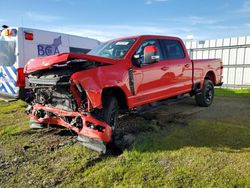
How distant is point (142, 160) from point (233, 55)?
11.9 metres

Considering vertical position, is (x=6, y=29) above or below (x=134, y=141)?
above

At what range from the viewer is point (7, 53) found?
803 cm

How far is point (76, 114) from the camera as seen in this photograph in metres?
4.55

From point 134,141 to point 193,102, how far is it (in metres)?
4.52

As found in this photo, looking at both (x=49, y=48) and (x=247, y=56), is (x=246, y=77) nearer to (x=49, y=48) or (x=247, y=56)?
(x=247, y=56)

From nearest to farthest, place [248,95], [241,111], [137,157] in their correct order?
[137,157] < [241,111] < [248,95]

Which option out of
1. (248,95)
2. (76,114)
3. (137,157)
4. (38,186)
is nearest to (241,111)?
(248,95)

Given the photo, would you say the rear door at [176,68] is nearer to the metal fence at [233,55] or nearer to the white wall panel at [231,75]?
the metal fence at [233,55]

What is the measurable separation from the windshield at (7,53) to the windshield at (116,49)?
9.81 feet

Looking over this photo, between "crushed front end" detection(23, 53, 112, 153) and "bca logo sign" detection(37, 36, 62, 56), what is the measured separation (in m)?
3.59

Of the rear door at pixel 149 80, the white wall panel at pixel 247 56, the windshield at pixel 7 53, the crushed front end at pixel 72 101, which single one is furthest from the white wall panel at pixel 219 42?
the crushed front end at pixel 72 101

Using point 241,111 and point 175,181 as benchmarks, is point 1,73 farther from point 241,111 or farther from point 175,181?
point 241,111

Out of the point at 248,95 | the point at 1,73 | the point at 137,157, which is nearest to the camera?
the point at 137,157

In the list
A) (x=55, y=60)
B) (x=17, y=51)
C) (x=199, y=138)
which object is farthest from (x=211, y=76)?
(x=17, y=51)
